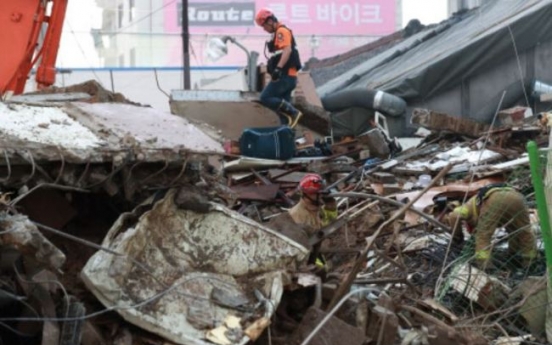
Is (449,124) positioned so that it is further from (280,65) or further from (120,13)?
(120,13)

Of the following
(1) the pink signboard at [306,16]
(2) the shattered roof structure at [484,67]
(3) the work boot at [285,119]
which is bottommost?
(3) the work boot at [285,119]

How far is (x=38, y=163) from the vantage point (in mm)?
5781

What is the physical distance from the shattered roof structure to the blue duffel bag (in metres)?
5.00

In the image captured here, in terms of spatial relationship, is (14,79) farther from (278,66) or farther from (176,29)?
(176,29)

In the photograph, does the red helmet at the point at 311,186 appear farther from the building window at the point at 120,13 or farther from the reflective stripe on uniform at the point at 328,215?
the building window at the point at 120,13

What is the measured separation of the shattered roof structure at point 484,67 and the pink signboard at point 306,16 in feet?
124

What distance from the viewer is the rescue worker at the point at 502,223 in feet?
25.9

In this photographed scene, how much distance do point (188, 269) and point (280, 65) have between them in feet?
22.2

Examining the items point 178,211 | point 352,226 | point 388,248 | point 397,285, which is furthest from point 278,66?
point 178,211

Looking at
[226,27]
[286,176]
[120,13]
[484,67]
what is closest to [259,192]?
[286,176]

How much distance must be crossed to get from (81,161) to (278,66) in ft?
22.7

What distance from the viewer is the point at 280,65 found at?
12.6m

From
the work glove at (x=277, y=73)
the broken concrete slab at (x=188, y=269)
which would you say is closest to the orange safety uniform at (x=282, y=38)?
the work glove at (x=277, y=73)

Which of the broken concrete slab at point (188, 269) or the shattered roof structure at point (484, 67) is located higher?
the shattered roof structure at point (484, 67)
